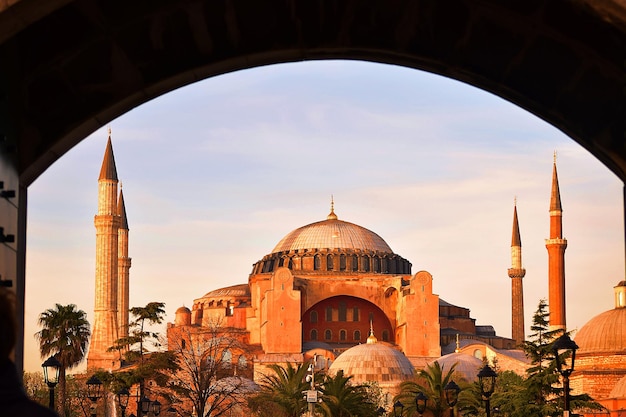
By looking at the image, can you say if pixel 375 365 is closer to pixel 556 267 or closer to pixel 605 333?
pixel 556 267

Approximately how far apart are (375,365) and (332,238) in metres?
26.0

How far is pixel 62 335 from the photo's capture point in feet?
166

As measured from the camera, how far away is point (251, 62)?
7.14m

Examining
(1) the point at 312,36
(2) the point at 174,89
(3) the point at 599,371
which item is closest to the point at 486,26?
(1) the point at 312,36

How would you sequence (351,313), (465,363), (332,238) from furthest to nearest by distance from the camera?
(332,238) < (351,313) < (465,363)

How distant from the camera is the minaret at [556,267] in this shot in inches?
3593

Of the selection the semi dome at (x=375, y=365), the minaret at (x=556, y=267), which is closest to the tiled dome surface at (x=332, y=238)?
the semi dome at (x=375, y=365)

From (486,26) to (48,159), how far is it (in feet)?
7.45

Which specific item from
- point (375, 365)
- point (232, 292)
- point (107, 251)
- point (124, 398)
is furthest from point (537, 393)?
point (232, 292)

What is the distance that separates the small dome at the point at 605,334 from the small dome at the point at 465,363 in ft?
40.4

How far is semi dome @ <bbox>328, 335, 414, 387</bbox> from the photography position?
93250 millimetres

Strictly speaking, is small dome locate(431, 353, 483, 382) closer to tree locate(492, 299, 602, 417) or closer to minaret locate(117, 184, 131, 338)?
minaret locate(117, 184, 131, 338)

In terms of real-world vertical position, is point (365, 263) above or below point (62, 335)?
above

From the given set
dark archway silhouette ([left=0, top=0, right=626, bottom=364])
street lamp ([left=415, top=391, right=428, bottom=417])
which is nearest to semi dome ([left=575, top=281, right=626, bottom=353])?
street lamp ([left=415, top=391, right=428, bottom=417])
